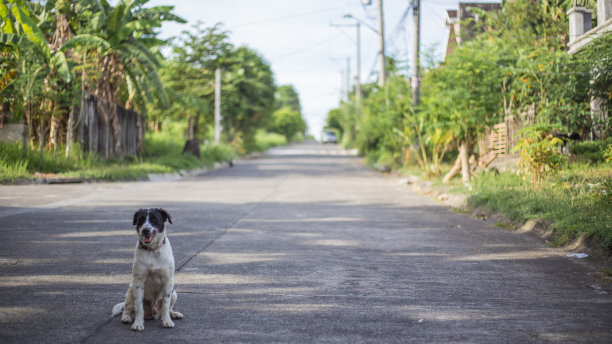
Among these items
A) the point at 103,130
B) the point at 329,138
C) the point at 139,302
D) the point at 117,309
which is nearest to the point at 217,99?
the point at 103,130

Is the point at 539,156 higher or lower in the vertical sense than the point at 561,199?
higher

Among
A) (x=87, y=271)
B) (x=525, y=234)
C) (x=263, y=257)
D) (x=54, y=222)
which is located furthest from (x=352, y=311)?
(x=54, y=222)

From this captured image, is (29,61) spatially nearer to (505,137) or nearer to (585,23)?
(505,137)

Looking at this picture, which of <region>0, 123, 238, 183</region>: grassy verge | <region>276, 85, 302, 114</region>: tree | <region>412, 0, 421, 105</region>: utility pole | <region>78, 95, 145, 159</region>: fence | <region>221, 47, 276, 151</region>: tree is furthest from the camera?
<region>276, 85, 302, 114</region>: tree

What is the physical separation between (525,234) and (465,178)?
687 centimetres

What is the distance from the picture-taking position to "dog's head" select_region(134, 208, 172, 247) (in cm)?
436

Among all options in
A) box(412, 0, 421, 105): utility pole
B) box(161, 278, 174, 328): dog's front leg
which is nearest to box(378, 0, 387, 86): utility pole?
box(412, 0, 421, 105): utility pole

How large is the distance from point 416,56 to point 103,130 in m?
11.5

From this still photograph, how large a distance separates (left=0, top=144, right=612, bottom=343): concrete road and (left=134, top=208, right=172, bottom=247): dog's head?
631 millimetres

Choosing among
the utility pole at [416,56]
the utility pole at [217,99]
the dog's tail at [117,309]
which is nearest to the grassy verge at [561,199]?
the dog's tail at [117,309]

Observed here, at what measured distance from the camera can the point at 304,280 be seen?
601 cm

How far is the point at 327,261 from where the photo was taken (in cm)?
702

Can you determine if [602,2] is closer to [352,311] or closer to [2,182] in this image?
[352,311]

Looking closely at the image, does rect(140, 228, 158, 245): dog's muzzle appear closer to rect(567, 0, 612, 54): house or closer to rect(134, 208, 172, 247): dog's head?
rect(134, 208, 172, 247): dog's head
